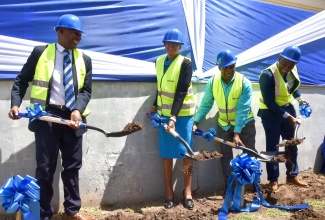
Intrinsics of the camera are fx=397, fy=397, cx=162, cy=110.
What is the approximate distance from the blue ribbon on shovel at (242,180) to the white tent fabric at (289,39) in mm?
1745

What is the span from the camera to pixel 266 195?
15.4ft

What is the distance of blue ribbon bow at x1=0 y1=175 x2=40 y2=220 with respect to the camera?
288 cm

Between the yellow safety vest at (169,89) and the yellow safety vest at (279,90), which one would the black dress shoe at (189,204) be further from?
the yellow safety vest at (279,90)

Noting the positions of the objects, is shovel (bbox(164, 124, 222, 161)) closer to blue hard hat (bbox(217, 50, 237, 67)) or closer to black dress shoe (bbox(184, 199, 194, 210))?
black dress shoe (bbox(184, 199, 194, 210))

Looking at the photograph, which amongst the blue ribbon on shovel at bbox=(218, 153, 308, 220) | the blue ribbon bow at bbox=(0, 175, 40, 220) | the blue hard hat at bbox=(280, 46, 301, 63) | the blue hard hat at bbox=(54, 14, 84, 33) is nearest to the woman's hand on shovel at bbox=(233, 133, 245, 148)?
the blue ribbon on shovel at bbox=(218, 153, 308, 220)

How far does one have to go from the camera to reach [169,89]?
13.9ft

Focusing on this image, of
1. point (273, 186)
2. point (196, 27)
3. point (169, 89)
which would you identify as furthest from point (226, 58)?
point (273, 186)

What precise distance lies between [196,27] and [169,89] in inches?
45.2

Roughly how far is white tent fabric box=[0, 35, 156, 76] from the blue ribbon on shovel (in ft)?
4.68

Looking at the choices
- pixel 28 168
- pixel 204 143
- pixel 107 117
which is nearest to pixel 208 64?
pixel 204 143

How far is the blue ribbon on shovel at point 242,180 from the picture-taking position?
385cm

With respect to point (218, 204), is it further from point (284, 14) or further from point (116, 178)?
point (284, 14)

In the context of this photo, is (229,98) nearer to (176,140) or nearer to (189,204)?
(176,140)

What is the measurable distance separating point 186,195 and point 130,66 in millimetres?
1571
